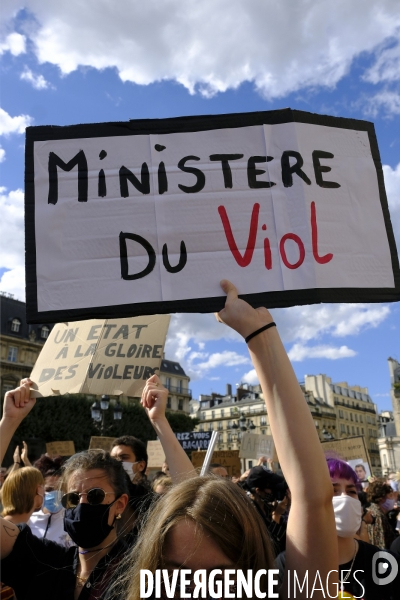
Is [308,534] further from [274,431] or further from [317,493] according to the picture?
[274,431]

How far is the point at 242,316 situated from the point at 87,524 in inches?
50.5

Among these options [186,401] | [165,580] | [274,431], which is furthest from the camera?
[186,401]

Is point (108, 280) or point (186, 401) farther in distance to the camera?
point (186, 401)

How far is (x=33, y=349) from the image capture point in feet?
184

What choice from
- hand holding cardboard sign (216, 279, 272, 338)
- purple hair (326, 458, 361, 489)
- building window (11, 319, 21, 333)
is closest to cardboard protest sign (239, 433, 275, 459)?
purple hair (326, 458, 361, 489)

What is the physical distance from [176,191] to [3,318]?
55.9m

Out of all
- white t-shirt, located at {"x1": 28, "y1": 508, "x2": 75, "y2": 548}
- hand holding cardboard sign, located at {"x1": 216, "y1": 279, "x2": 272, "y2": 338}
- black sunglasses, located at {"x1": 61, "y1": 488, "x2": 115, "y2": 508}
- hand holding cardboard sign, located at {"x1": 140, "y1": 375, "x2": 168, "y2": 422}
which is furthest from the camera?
white t-shirt, located at {"x1": 28, "y1": 508, "x2": 75, "y2": 548}

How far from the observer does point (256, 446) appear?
1185 cm

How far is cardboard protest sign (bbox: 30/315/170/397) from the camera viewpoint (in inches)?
180

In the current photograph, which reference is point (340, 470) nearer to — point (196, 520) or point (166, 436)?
point (166, 436)

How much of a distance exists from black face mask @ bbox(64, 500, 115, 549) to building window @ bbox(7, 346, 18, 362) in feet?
181

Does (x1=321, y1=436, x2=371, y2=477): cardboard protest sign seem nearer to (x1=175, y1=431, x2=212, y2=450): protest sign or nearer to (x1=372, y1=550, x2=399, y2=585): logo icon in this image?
(x1=175, y1=431, x2=212, y2=450): protest sign

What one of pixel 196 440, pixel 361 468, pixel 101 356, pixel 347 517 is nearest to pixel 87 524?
pixel 347 517

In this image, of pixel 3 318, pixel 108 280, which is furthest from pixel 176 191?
pixel 3 318
